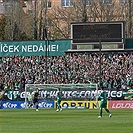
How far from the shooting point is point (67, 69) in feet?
202

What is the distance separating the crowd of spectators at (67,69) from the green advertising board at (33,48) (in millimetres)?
1465

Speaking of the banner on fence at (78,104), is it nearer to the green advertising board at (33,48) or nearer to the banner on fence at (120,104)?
the banner on fence at (120,104)

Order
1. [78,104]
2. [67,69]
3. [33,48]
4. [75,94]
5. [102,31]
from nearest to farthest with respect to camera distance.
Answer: [78,104], [75,94], [102,31], [67,69], [33,48]

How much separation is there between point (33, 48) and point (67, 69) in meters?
6.13

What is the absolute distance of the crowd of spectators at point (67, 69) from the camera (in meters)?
57.9

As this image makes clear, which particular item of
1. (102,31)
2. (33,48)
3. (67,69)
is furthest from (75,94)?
(33,48)

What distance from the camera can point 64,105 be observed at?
175 feet

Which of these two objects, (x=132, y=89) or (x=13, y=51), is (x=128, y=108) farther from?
(x=13, y=51)

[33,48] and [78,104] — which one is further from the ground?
[33,48]

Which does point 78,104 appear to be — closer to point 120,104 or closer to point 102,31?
point 120,104

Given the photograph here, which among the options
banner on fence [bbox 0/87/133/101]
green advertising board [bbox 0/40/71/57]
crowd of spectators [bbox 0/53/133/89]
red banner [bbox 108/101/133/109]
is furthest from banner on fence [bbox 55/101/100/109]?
green advertising board [bbox 0/40/71/57]

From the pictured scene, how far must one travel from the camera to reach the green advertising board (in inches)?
2566

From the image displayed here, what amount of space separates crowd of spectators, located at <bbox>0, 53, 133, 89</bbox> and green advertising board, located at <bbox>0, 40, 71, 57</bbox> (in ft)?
4.81

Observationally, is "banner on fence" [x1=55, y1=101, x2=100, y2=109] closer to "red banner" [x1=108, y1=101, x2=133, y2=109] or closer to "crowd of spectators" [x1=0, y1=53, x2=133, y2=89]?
"red banner" [x1=108, y1=101, x2=133, y2=109]
